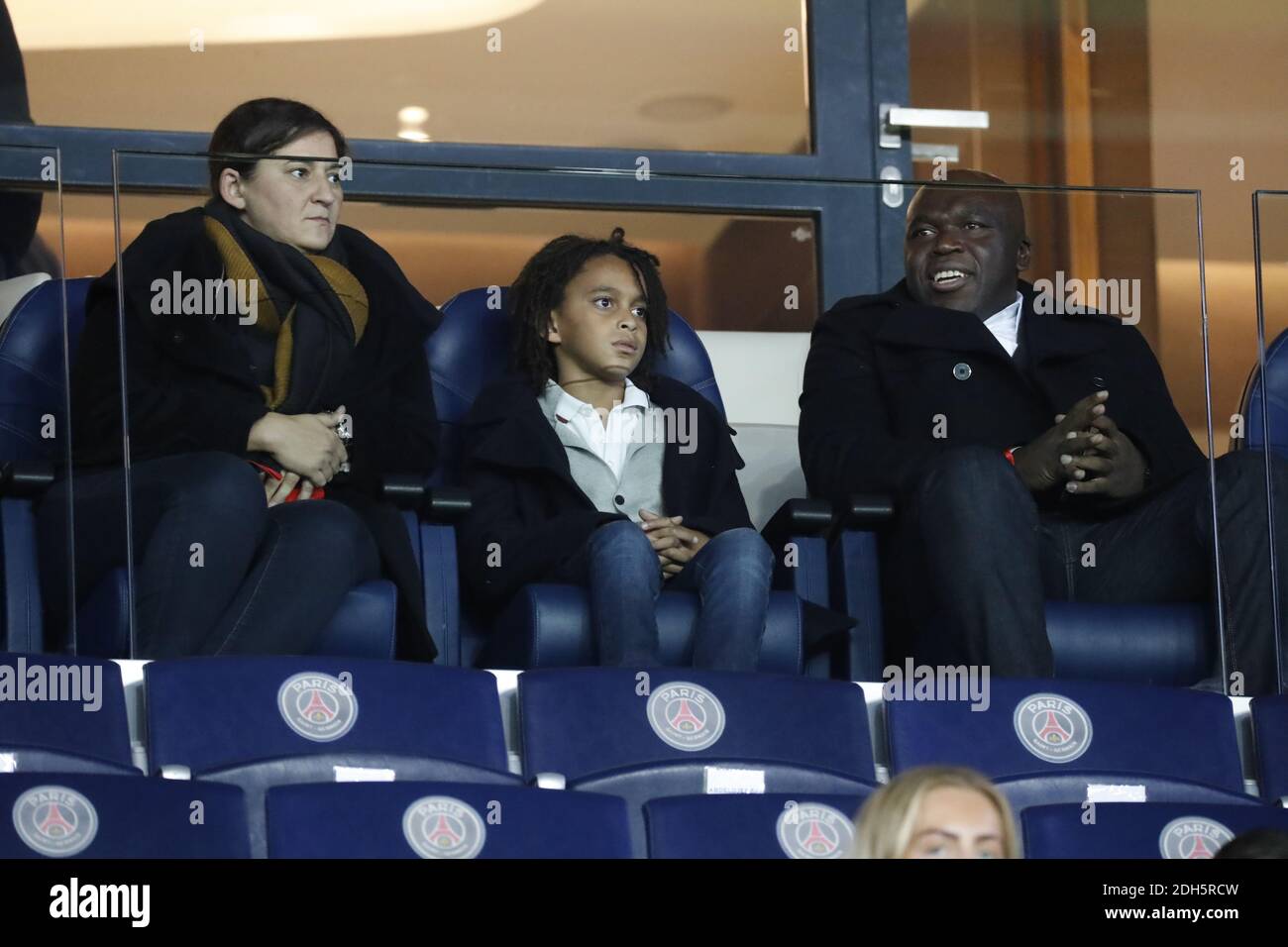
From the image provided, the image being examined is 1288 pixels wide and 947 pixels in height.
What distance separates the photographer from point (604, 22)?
5.50 metres

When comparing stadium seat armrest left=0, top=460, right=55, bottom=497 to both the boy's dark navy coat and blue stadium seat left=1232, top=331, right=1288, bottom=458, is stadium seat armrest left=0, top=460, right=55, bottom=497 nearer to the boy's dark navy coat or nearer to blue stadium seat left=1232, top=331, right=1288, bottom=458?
the boy's dark navy coat

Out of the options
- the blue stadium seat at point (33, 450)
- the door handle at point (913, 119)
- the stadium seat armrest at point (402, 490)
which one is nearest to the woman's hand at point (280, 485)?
the stadium seat armrest at point (402, 490)

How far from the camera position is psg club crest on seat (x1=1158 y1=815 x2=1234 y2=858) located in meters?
2.70

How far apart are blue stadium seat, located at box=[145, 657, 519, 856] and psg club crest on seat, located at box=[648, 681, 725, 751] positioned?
0.20 metres

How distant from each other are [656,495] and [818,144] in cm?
196

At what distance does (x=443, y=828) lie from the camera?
2498 millimetres

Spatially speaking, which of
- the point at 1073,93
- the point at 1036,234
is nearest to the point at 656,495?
the point at 1036,234

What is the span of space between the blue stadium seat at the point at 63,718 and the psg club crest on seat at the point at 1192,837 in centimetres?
122

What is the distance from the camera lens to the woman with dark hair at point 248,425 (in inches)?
129

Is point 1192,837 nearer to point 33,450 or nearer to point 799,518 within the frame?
point 799,518

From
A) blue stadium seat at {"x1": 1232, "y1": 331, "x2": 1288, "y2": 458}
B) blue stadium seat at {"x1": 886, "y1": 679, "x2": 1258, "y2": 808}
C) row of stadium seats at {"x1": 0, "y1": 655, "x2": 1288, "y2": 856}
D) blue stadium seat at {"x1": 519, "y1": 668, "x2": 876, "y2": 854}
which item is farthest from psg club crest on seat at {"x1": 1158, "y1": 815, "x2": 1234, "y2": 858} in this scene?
blue stadium seat at {"x1": 1232, "y1": 331, "x2": 1288, "y2": 458}

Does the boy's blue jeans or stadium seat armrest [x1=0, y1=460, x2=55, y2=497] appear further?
the boy's blue jeans

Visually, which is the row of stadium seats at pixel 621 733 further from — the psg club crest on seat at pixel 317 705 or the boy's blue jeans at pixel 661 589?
the boy's blue jeans at pixel 661 589

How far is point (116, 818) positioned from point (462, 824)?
37 cm
